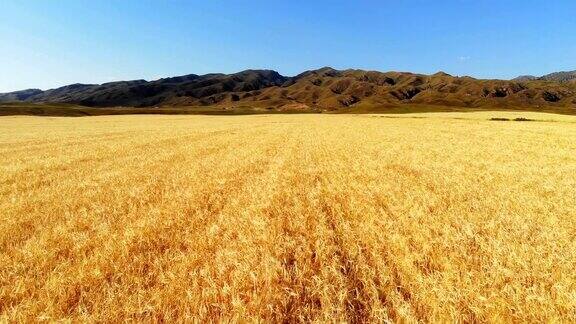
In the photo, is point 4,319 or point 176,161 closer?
point 4,319

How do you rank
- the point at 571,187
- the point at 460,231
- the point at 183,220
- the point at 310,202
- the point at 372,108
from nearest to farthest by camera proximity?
the point at 460,231
the point at 183,220
the point at 310,202
the point at 571,187
the point at 372,108

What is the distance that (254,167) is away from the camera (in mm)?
15992

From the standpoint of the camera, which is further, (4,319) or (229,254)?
(229,254)

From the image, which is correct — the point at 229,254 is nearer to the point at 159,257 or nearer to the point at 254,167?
the point at 159,257

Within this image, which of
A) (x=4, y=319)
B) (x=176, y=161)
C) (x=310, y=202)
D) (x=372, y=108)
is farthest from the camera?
(x=372, y=108)

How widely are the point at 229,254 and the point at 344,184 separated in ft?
21.5

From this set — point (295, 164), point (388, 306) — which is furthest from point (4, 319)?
point (295, 164)

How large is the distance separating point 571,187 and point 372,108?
515 feet

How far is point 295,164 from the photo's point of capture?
16938 mm

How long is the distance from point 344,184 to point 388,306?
7658 mm

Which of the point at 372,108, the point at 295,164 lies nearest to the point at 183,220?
the point at 295,164

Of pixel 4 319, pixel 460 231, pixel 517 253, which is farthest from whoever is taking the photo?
pixel 460 231

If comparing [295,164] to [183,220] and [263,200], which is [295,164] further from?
[183,220]

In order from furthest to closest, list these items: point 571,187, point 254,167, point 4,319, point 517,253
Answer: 1. point 254,167
2. point 571,187
3. point 517,253
4. point 4,319
